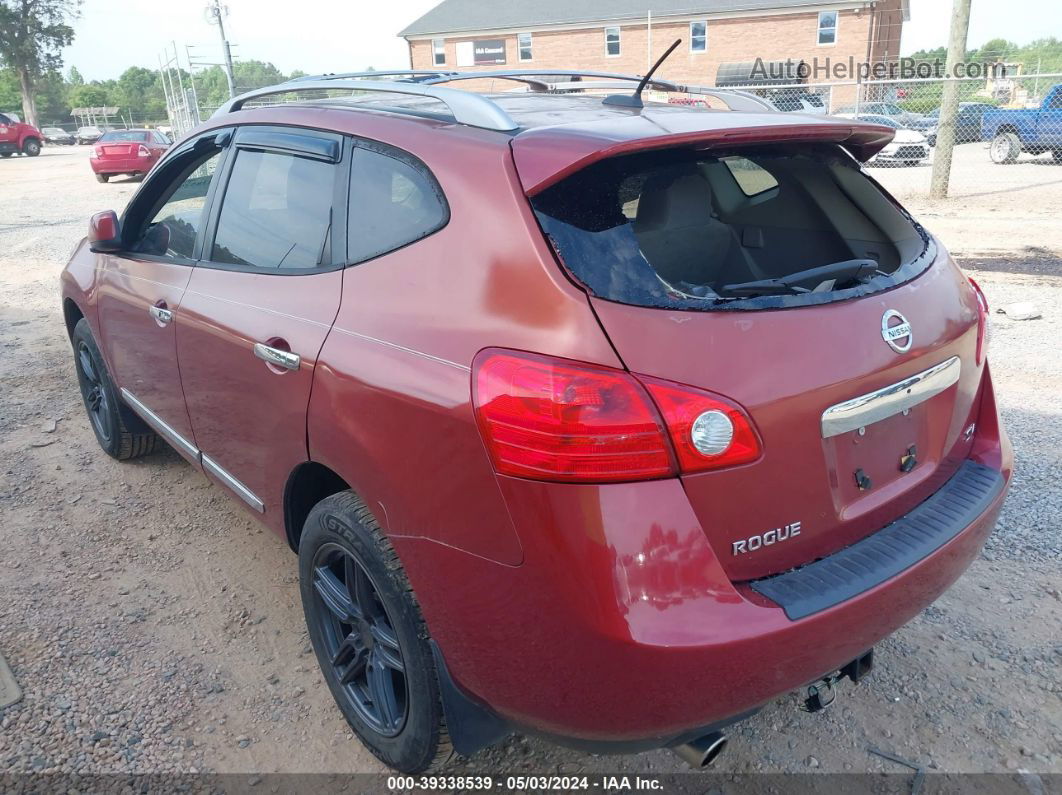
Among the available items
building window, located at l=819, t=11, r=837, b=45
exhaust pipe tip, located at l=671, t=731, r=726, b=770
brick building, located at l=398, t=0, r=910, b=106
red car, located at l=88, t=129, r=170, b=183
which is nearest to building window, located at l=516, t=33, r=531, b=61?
brick building, located at l=398, t=0, r=910, b=106

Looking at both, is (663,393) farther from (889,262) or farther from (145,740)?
(145,740)

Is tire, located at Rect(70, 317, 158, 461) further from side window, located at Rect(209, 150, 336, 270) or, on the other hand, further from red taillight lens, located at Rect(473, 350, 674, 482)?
red taillight lens, located at Rect(473, 350, 674, 482)

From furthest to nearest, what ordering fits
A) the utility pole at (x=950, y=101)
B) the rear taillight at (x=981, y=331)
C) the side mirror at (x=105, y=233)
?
the utility pole at (x=950, y=101), the side mirror at (x=105, y=233), the rear taillight at (x=981, y=331)

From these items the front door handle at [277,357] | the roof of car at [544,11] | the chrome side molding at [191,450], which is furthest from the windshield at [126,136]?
the roof of car at [544,11]

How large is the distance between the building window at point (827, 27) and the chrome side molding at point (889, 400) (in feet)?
148

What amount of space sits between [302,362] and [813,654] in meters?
1.49

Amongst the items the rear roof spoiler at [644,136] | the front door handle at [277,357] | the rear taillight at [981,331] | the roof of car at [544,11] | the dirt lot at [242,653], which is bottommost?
the dirt lot at [242,653]

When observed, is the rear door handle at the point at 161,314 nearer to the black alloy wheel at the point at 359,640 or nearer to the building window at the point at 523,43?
the black alloy wheel at the point at 359,640

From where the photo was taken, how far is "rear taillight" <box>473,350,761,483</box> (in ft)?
5.43

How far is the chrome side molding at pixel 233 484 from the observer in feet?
9.23

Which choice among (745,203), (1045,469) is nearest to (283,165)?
(745,203)

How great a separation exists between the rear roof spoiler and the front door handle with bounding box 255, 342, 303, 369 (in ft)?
2.86

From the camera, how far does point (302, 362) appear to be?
227 centimetres

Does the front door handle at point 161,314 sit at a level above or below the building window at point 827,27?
below
